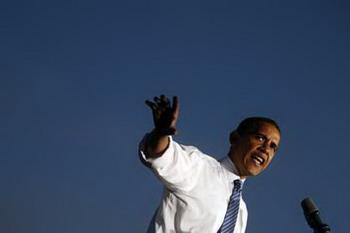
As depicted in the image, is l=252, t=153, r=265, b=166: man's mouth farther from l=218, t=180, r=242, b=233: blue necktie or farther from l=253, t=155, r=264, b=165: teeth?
l=218, t=180, r=242, b=233: blue necktie

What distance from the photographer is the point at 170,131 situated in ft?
10.9

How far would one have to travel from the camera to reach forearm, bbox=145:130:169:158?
3.47m

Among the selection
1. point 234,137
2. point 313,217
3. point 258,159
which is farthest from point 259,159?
point 313,217

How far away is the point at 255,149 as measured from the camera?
4.49m

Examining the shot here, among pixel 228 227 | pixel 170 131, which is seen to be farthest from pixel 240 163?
pixel 170 131

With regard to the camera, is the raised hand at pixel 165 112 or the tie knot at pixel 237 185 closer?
the raised hand at pixel 165 112

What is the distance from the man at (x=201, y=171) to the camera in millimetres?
3516

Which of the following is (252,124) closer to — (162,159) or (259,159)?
(259,159)

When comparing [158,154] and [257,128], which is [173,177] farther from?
[257,128]

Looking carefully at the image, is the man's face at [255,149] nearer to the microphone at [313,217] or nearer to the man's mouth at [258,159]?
the man's mouth at [258,159]

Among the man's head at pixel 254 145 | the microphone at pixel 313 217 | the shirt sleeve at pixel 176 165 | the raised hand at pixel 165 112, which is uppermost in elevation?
the man's head at pixel 254 145

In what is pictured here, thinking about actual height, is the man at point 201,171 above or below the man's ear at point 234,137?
below

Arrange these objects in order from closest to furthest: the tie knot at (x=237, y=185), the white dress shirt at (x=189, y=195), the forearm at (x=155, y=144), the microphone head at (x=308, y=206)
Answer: the forearm at (x=155, y=144) → the white dress shirt at (x=189, y=195) → the microphone head at (x=308, y=206) → the tie knot at (x=237, y=185)

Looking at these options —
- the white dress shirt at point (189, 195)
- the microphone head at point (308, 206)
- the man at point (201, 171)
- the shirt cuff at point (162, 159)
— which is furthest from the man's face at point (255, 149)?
the shirt cuff at point (162, 159)
